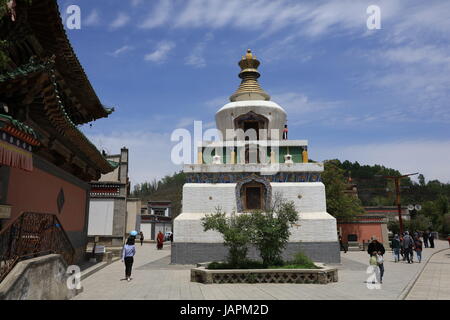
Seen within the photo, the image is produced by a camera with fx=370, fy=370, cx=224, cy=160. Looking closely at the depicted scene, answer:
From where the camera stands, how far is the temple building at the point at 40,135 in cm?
707

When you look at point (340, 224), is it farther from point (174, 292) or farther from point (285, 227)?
point (174, 292)

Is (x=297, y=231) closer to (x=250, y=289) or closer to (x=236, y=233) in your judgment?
(x=236, y=233)

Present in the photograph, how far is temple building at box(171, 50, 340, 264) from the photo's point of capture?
18359mm

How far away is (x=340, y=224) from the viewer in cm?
3034

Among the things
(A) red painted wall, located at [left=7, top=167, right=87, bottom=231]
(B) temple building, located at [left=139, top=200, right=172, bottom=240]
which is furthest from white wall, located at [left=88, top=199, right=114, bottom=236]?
(B) temple building, located at [left=139, top=200, right=172, bottom=240]

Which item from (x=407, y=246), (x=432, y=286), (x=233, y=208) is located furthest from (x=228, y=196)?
(x=432, y=286)

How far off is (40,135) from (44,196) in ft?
14.5

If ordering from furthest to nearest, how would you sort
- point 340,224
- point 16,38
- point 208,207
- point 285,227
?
point 340,224
point 208,207
point 285,227
point 16,38

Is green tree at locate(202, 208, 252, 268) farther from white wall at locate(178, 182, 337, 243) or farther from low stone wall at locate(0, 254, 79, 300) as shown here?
white wall at locate(178, 182, 337, 243)

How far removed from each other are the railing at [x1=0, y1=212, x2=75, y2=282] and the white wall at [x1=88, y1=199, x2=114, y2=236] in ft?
56.4

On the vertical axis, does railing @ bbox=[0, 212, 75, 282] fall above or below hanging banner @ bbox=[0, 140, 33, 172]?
below

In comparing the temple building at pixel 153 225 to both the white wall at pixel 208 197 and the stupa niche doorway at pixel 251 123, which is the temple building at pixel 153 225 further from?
the white wall at pixel 208 197
